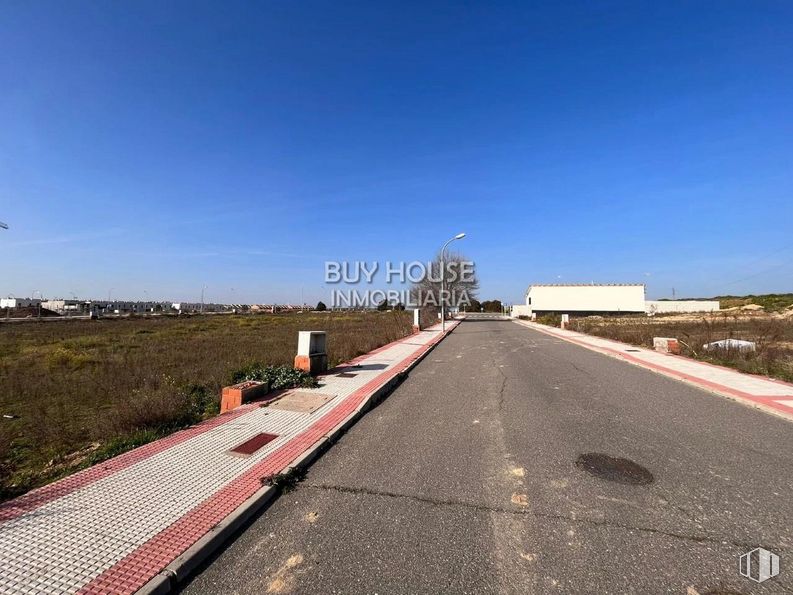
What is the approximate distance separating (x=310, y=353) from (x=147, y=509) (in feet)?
20.6

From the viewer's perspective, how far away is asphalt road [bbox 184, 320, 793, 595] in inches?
105

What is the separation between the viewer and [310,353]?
9.62m

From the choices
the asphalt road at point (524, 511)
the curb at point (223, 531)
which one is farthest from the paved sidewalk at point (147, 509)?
the asphalt road at point (524, 511)

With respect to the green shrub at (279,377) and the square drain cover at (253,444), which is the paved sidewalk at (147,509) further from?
the green shrub at (279,377)

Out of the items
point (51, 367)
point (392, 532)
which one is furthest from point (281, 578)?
point (51, 367)

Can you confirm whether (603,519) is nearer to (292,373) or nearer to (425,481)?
(425,481)

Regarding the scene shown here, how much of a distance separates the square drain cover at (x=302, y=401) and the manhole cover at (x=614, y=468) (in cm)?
418

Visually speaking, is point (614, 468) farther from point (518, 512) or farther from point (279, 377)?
point (279, 377)

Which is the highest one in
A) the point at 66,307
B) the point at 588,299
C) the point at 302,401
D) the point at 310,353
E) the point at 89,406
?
the point at 588,299

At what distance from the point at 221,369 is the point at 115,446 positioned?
5.87 meters

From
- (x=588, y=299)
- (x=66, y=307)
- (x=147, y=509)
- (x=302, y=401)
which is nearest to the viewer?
(x=147, y=509)

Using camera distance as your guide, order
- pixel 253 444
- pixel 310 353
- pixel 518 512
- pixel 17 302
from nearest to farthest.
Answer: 1. pixel 518 512
2. pixel 253 444
3. pixel 310 353
4. pixel 17 302

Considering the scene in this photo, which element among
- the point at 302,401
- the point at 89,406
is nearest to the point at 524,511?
the point at 302,401

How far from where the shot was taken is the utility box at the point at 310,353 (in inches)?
374
